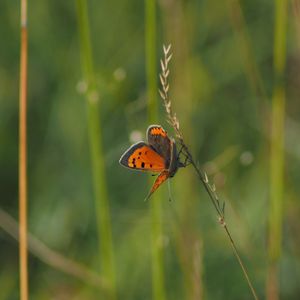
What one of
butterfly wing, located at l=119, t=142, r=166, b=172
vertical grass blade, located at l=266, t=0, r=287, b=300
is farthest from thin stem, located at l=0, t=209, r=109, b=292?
butterfly wing, located at l=119, t=142, r=166, b=172

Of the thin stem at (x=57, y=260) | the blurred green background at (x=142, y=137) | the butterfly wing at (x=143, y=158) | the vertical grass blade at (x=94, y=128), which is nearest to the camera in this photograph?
the butterfly wing at (x=143, y=158)

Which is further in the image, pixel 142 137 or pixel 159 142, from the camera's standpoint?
pixel 142 137

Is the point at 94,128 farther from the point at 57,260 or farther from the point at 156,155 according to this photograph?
the point at 57,260

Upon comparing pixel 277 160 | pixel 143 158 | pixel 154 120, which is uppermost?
pixel 154 120

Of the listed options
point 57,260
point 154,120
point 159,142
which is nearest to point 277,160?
point 154,120

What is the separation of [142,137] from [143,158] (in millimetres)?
1246

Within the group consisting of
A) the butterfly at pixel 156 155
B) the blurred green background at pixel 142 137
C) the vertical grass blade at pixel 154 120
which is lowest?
the butterfly at pixel 156 155

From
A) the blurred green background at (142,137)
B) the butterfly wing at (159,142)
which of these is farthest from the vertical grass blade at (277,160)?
the butterfly wing at (159,142)

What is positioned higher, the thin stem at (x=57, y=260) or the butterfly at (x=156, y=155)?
the thin stem at (x=57, y=260)

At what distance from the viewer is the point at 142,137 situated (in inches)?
87.5

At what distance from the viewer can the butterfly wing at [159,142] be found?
38.5 inches

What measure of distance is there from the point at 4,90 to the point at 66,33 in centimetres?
30

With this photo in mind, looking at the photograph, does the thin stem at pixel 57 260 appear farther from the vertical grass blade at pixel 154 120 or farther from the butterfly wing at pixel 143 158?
the butterfly wing at pixel 143 158

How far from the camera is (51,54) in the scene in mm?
2652
